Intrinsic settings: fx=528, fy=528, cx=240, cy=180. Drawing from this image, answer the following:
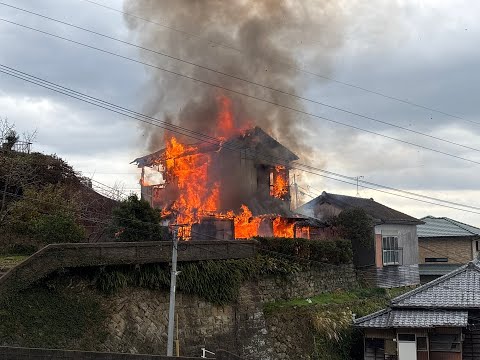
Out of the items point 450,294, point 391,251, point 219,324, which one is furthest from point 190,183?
point 450,294

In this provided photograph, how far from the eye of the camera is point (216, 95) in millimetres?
36219

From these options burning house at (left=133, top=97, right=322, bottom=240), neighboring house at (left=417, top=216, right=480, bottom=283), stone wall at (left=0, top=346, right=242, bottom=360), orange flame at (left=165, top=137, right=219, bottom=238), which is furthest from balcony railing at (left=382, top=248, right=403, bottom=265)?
stone wall at (left=0, top=346, right=242, bottom=360)

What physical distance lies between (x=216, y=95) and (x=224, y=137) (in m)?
2.96

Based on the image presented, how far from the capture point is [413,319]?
2219cm

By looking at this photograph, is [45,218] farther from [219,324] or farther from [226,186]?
[226,186]

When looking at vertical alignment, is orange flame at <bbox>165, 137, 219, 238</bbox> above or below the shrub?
above

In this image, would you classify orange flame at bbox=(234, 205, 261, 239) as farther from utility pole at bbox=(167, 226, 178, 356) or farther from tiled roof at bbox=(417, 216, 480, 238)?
tiled roof at bbox=(417, 216, 480, 238)

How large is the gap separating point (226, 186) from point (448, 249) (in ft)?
77.1

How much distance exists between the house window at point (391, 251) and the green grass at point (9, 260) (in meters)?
24.1

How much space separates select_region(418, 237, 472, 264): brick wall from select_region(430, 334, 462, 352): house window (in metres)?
25.8

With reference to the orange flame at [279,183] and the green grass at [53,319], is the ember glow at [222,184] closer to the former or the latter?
the orange flame at [279,183]

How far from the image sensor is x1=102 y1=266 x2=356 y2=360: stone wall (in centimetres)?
1738

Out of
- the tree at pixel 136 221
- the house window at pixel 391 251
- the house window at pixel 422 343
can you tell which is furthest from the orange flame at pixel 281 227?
the house window at pixel 422 343

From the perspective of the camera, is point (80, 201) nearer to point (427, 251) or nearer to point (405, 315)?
point (405, 315)
